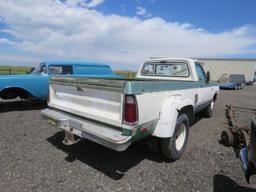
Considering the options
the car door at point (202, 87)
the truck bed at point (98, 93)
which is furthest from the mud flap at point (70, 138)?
the car door at point (202, 87)

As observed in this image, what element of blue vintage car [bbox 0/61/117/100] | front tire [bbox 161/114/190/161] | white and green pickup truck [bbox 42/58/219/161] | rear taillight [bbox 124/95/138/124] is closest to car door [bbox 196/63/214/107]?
white and green pickup truck [bbox 42/58/219/161]

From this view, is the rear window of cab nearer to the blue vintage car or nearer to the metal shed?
the blue vintage car

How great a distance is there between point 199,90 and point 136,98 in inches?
115

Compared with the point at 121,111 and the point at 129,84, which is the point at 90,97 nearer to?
the point at 121,111

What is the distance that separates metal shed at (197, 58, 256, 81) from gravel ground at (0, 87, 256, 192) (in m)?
31.6

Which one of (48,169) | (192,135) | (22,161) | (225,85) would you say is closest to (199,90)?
(192,135)

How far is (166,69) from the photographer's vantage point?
219 inches

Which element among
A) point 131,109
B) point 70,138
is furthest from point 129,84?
point 70,138

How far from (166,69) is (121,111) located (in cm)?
328

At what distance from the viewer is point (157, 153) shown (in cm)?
366

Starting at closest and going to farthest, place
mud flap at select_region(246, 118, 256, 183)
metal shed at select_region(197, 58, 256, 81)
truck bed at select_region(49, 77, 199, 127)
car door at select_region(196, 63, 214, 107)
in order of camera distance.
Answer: mud flap at select_region(246, 118, 256, 183), truck bed at select_region(49, 77, 199, 127), car door at select_region(196, 63, 214, 107), metal shed at select_region(197, 58, 256, 81)

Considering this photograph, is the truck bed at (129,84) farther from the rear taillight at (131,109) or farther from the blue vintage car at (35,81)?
the blue vintage car at (35,81)

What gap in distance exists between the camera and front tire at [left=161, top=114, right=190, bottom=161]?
3.32 metres

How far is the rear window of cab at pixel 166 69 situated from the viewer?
5.19m
